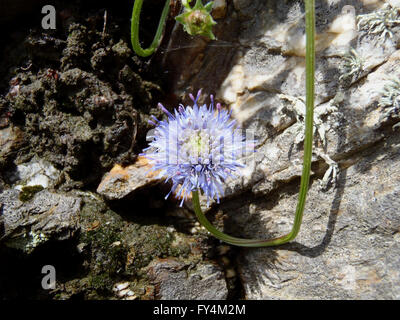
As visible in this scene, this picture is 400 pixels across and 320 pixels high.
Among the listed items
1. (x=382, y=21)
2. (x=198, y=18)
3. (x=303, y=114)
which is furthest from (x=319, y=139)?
(x=198, y=18)

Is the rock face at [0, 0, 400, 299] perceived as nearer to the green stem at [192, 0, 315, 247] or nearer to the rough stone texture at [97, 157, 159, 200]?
the rough stone texture at [97, 157, 159, 200]

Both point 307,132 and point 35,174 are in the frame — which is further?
point 35,174

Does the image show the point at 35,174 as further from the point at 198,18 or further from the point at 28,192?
the point at 198,18

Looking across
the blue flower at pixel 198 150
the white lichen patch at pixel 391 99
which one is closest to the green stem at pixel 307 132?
the blue flower at pixel 198 150

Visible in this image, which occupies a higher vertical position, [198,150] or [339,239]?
[198,150]

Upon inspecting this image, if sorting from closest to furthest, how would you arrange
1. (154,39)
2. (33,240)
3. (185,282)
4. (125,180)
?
(33,240)
(185,282)
(125,180)
(154,39)

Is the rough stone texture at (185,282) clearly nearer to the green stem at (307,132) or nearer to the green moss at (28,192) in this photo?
the green stem at (307,132)
